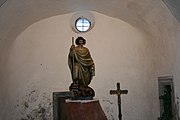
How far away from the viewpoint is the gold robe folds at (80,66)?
208 inches

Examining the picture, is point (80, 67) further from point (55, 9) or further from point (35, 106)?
point (35, 106)

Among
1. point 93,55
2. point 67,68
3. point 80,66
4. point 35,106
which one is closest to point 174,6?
point 80,66

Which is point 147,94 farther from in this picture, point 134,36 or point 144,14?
point 144,14

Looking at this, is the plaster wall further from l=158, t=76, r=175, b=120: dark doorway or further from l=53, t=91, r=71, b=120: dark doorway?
l=158, t=76, r=175, b=120: dark doorway

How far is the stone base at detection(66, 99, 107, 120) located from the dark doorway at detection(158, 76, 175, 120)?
1.28m

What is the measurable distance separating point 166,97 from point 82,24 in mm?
2560

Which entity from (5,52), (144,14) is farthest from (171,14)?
(5,52)

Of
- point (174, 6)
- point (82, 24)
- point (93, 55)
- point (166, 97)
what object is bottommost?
point (166, 97)

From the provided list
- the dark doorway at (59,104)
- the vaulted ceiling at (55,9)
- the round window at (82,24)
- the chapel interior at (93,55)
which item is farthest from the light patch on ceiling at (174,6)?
the dark doorway at (59,104)

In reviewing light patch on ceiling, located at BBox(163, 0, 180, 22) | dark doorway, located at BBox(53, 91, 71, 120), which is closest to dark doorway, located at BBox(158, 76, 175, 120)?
light patch on ceiling, located at BBox(163, 0, 180, 22)

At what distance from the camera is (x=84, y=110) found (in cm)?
460

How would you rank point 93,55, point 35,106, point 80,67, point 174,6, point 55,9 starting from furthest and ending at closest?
point 93,55, point 35,106, point 55,9, point 80,67, point 174,6

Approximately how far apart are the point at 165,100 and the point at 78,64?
1701 mm

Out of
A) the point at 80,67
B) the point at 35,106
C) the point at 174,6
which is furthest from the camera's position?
the point at 35,106
